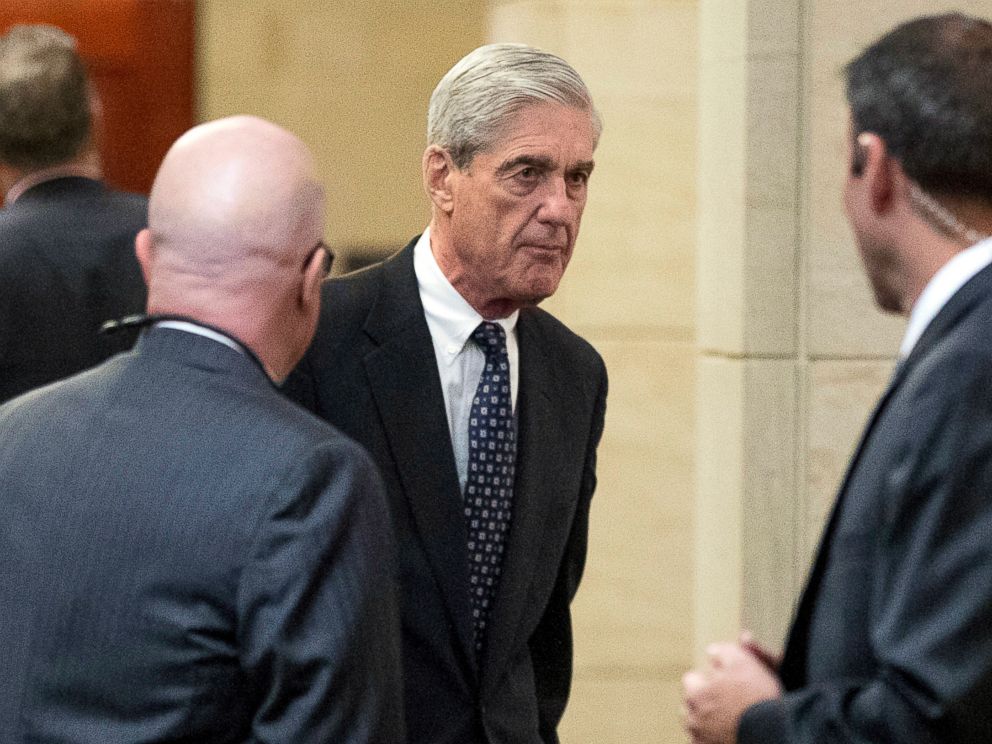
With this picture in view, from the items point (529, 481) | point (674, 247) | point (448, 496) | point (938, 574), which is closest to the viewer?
point (938, 574)

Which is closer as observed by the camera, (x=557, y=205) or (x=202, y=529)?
(x=202, y=529)

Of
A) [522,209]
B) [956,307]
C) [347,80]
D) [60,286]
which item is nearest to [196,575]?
[956,307]

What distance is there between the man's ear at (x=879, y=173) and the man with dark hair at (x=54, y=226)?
6.02 feet

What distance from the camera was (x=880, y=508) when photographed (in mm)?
Result: 1681

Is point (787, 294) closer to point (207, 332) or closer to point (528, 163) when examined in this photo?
point (528, 163)

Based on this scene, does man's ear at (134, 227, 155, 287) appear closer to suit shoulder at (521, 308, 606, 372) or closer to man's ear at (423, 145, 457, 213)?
man's ear at (423, 145, 457, 213)

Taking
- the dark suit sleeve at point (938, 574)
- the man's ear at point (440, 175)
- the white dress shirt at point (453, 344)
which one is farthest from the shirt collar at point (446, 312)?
the dark suit sleeve at point (938, 574)

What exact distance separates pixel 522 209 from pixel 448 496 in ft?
1.59

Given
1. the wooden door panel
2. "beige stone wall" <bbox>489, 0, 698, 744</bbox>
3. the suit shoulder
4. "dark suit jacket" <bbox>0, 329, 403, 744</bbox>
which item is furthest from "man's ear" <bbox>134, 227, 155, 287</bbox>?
the wooden door panel

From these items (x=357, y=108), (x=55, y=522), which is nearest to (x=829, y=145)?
(x=55, y=522)

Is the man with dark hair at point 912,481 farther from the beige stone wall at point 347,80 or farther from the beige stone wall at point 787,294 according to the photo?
the beige stone wall at point 347,80

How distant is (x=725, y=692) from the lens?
1.89m

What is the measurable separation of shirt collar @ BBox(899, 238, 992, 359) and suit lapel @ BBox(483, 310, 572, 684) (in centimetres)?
93

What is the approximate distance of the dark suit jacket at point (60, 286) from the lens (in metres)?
3.17
